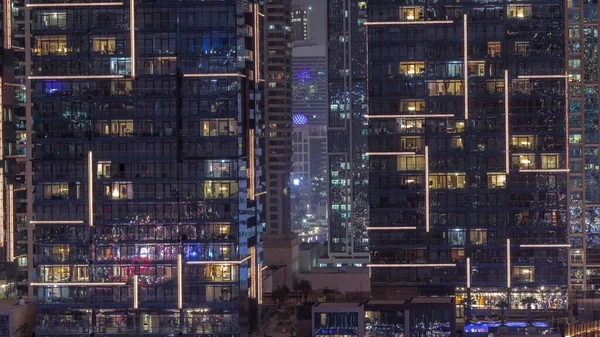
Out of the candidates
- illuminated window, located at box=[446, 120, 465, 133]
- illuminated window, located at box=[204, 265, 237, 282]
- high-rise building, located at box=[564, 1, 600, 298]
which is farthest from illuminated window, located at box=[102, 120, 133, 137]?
high-rise building, located at box=[564, 1, 600, 298]

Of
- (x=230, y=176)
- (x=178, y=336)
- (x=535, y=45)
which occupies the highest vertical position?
(x=535, y=45)

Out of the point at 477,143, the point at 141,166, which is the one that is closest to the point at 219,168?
the point at 141,166

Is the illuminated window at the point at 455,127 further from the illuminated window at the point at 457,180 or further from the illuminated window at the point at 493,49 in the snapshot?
the illuminated window at the point at 493,49

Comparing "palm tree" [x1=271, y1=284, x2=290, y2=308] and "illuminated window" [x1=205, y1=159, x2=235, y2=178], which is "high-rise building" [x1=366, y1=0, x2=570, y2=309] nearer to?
"illuminated window" [x1=205, y1=159, x2=235, y2=178]

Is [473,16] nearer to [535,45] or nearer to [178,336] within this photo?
[535,45]

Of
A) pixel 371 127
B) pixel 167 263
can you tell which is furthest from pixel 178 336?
pixel 371 127

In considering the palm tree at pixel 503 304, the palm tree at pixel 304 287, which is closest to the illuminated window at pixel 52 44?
the palm tree at pixel 503 304
